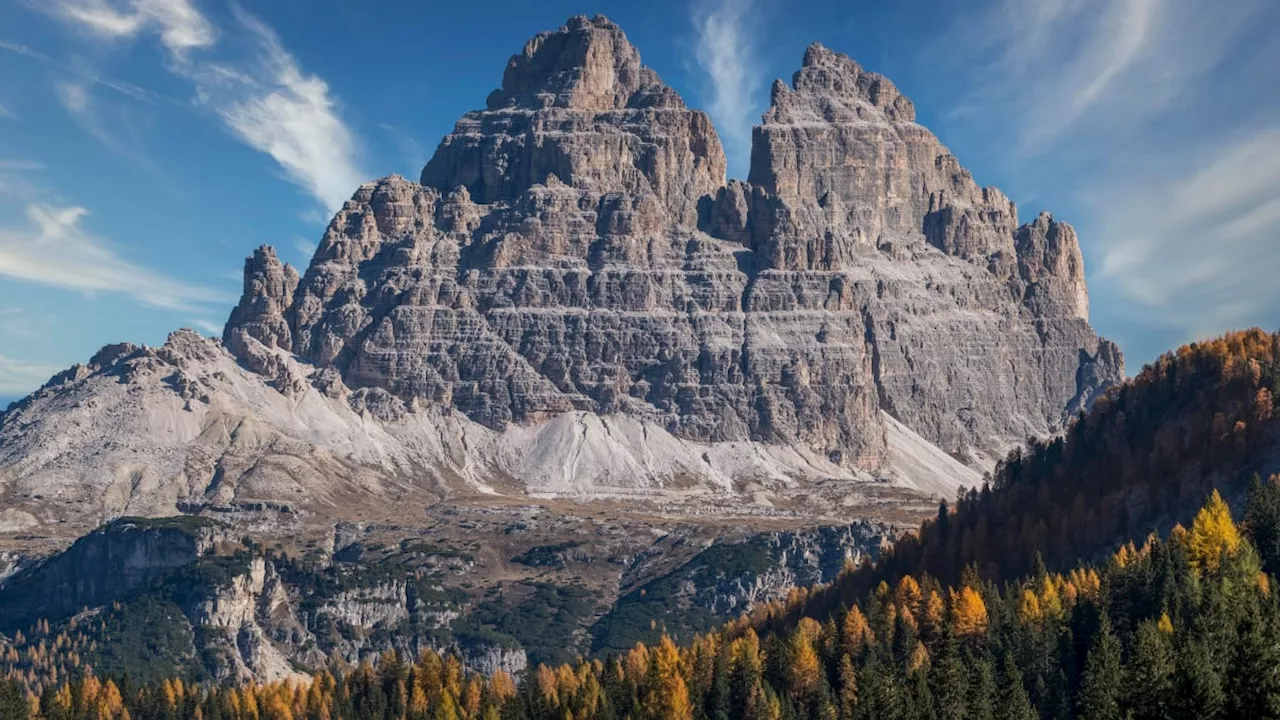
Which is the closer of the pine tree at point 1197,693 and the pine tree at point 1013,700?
the pine tree at point 1197,693

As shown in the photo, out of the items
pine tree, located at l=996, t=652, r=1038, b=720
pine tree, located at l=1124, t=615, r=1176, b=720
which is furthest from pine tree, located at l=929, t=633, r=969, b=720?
pine tree, located at l=1124, t=615, r=1176, b=720

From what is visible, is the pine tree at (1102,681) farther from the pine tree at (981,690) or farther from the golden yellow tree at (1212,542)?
the golden yellow tree at (1212,542)

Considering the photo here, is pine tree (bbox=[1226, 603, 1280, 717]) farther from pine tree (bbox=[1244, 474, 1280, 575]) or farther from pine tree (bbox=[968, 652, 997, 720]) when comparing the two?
pine tree (bbox=[1244, 474, 1280, 575])

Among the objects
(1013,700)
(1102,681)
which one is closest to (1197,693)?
(1102,681)

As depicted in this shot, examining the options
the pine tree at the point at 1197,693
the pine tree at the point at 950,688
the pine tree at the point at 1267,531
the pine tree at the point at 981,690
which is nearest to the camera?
the pine tree at the point at 1197,693

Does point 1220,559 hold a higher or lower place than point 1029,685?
higher

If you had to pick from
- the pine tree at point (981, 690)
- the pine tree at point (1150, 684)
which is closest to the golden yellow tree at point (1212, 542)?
the pine tree at point (981, 690)

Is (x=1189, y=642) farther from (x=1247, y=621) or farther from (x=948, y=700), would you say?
(x=948, y=700)

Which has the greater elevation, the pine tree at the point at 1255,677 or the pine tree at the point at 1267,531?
the pine tree at the point at 1267,531

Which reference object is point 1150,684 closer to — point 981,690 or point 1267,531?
point 981,690

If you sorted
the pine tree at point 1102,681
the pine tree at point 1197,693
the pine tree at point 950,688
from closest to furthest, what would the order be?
1. the pine tree at point 1197,693
2. the pine tree at point 1102,681
3. the pine tree at point 950,688

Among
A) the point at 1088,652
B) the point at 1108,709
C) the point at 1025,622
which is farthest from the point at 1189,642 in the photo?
the point at 1025,622
